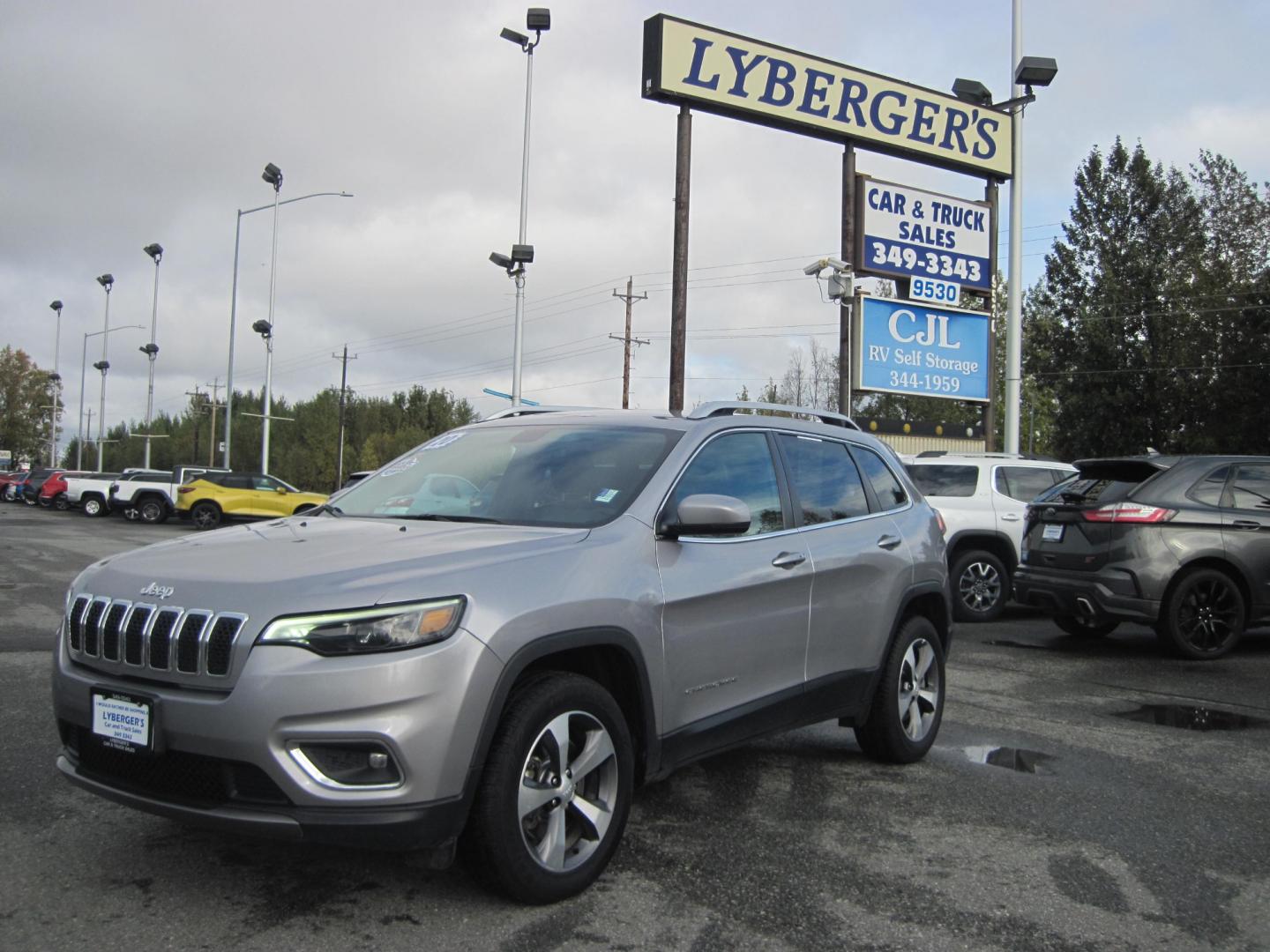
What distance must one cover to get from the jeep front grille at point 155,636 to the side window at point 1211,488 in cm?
814

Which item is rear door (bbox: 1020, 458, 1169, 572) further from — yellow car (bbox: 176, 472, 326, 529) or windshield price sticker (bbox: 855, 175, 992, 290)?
yellow car (bbox: 176, 472, 326, 529)

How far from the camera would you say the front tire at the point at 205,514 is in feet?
100

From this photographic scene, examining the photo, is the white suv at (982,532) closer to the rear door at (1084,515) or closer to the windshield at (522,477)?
the rear door at (1084,515)

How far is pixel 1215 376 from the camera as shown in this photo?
44.8 m

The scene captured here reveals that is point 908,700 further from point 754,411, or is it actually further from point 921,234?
point 921,234

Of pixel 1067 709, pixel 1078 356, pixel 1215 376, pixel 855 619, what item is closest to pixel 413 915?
pixel 855 619

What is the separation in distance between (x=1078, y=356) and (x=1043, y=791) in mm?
51675

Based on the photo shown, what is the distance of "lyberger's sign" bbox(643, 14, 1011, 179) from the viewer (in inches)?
720

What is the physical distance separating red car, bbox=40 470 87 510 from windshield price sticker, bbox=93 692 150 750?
1563 inches

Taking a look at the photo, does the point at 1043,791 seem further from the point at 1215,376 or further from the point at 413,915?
the point at 1215,376

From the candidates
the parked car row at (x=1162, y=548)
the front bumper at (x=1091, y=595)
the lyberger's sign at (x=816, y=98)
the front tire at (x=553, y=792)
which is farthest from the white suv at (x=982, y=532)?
the lyberger's sign at (x=816, y=98)

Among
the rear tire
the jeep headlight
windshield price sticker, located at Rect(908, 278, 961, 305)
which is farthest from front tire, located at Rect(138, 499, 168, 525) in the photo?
the jeep headlight

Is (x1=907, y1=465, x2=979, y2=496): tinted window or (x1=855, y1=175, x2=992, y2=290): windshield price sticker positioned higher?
(x1=855, y1=175, x2=992, y2=290): windshield price sticker

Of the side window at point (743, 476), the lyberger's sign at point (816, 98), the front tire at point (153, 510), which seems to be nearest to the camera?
the side window at point (743, 476)
